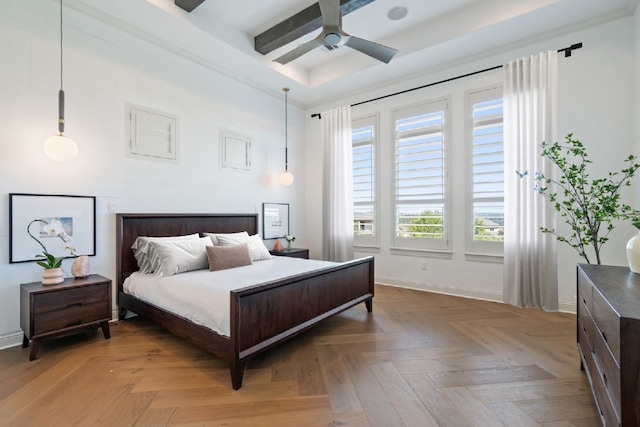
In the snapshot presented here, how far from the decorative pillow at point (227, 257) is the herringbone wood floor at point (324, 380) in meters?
0.78

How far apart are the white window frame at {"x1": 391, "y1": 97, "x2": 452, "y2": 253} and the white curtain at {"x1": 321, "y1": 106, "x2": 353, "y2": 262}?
0.73 metres

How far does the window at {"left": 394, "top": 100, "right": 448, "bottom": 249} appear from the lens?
4.28 metres

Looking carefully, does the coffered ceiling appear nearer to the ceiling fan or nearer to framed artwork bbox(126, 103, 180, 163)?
the ceiling fan

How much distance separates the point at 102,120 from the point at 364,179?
355 centimetres

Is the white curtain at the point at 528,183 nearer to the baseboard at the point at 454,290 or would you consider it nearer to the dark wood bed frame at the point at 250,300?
the baseboard at the point at 454,290

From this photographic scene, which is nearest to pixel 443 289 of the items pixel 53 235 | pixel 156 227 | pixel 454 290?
pixel 454 290

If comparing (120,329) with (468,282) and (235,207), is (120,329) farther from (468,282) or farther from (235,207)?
(468,282)

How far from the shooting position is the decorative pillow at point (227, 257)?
316 centimetres

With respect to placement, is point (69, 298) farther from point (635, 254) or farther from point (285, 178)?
point (635, 254)

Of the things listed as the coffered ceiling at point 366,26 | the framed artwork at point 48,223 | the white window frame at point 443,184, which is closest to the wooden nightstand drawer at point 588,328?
the white window frame at point 443,184

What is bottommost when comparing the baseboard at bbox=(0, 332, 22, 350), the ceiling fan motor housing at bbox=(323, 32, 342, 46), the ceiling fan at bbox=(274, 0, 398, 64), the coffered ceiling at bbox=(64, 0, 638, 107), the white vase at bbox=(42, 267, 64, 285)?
the baseboard at bbox=(0, 332, 22, 350)

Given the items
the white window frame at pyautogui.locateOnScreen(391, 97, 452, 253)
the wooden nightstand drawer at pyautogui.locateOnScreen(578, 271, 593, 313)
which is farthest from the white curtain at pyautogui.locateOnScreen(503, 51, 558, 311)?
the wooden nightstand drawer at pyautogui.locateOnScreen(578, 271, 593, 313)

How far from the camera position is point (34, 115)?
2.70m

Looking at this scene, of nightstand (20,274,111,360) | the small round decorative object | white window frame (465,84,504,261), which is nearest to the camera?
nightstand (20,274,111,360)
